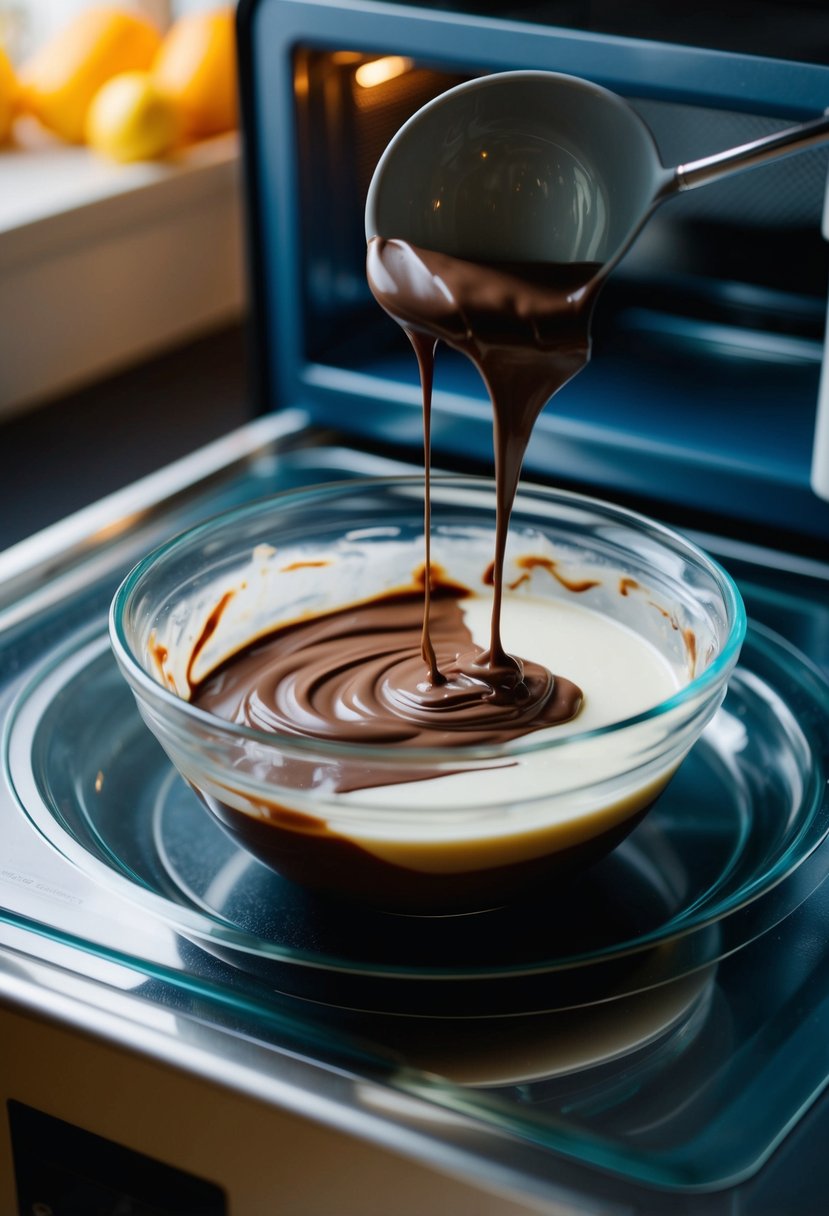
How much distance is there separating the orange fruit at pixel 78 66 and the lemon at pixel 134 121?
7cm

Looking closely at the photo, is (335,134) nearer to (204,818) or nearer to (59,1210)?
(204,818)

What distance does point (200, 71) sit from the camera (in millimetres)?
1557

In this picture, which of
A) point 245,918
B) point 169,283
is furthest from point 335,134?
point 245,918

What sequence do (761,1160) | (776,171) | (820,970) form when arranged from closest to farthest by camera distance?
(761,1160)
(820,970)
(776,171)

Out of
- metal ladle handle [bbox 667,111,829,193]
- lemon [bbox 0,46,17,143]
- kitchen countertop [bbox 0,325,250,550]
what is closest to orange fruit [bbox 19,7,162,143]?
lemon [bbox 0,46,17,143]

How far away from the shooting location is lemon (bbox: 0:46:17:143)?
5.05 feet

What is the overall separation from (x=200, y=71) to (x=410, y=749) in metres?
1.16

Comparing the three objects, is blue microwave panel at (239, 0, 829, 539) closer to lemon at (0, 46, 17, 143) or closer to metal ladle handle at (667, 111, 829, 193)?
metal ladle handle at (667, 111, 829, 193)

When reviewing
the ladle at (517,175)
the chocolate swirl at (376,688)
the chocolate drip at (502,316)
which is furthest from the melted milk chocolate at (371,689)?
the ladle at (517,175)

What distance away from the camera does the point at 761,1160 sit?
548 mm

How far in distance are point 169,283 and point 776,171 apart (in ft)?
2.28

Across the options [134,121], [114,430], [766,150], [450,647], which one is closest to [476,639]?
[450,647]

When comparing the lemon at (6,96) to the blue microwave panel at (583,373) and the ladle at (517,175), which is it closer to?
the blue microwave panel at (583,373)

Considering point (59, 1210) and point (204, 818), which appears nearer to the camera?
point (59, 1210)
